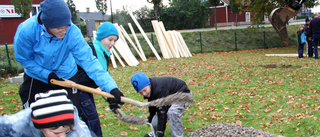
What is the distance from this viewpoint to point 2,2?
80.3ft

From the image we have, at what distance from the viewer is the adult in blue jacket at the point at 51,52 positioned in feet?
8.14

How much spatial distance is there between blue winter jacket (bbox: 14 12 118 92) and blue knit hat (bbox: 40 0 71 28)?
16 cm

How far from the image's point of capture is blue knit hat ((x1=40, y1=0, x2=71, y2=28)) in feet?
7.96

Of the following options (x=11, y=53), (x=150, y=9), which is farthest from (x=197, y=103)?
(x=150, y=9)

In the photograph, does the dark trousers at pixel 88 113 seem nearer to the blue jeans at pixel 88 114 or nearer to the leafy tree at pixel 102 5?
the blue jeans at pixel 88 114

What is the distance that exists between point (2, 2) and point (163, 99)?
26488mm

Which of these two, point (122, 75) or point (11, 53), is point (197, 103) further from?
point (11, 53)

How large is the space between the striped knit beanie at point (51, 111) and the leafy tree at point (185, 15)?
39.0 m

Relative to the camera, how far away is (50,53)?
8.72 feet

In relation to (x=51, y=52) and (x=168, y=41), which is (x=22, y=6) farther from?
(x=51, y=52)

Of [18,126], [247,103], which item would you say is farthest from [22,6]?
[18,126]

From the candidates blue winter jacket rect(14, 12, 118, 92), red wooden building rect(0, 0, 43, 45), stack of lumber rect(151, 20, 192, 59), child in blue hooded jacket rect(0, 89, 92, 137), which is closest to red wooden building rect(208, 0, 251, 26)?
red wooden building rect(0, 0, 43, 45)

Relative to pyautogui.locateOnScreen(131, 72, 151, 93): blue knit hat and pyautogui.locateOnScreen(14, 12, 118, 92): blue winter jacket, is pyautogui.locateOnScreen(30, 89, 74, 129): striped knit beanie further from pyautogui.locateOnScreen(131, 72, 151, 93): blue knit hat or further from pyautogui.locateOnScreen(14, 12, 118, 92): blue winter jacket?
pyautogui.locateOnScreen(131, 72, 151, 93): blue knit hat

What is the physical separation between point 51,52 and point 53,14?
427mm
